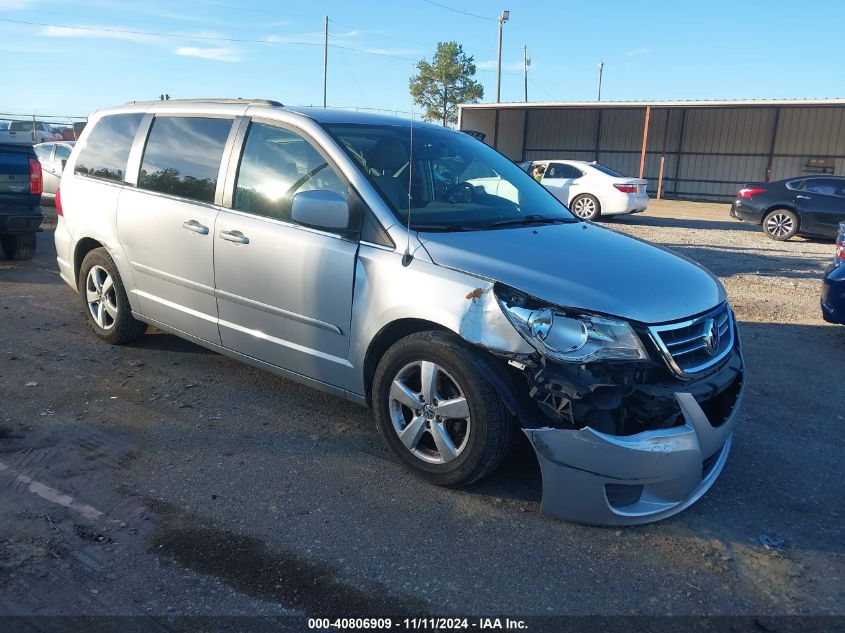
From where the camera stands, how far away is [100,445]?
12.6 feet

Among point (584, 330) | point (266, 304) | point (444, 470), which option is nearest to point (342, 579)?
point (444, 470)

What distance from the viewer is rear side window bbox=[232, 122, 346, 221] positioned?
3930 mm

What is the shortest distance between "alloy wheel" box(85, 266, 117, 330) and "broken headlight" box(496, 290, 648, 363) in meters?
3.66

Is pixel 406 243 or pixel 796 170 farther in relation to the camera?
pixel 796 170

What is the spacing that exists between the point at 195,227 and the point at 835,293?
5237 mm

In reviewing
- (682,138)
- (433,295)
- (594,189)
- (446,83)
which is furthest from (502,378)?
(446,83)

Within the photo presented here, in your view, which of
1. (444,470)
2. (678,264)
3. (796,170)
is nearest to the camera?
(444,470)

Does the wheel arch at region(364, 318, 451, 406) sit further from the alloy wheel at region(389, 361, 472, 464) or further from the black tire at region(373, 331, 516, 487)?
the alloy wheel at region(389, 361, 472, 464)

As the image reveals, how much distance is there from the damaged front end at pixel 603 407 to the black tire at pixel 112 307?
3252 millimetres

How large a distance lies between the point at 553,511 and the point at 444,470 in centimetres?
56

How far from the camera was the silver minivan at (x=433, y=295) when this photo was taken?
301cm

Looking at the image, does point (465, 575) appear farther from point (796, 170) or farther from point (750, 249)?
point (796, 170)

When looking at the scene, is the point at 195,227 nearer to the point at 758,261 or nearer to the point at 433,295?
the point at 433,295

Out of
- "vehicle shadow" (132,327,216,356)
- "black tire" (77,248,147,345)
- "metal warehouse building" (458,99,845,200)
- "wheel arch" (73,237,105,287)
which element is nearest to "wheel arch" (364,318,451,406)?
"vehicle shadow" (132,327,216,356)
